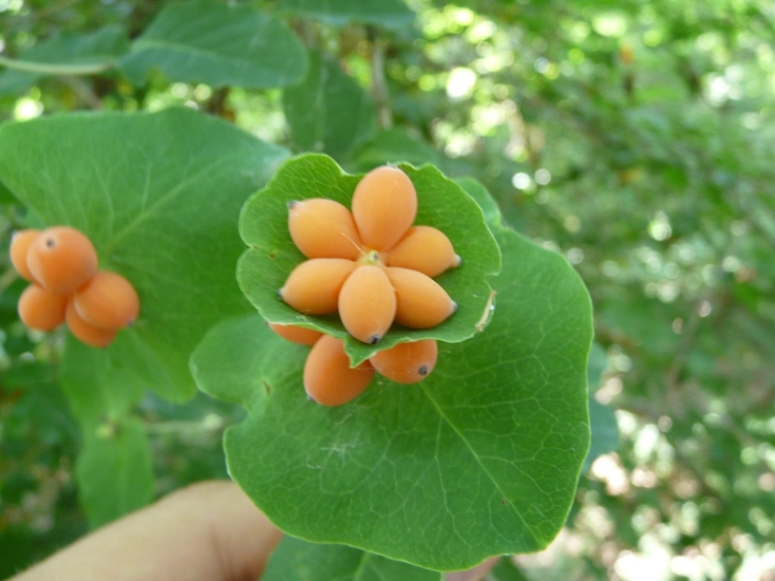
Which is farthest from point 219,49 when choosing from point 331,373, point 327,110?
point 331,373

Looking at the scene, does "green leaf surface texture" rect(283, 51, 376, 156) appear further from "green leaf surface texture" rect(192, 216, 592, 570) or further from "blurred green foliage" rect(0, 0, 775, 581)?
"green leaf surface texture" rect(192, 216, 592, 570)

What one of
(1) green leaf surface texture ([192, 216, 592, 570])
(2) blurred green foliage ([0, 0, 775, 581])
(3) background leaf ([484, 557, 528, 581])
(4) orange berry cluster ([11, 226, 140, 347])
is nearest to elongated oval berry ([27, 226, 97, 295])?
(4) orange berry cluster ([11, 226, 140, 347])

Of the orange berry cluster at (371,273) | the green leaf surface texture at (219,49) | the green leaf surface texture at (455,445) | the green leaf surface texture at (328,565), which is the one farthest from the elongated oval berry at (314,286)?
the green leaf surface texture at (219,49)

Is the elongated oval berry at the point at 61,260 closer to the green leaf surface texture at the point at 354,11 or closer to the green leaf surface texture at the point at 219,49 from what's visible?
the green leaf surface texture at the point at 219,49

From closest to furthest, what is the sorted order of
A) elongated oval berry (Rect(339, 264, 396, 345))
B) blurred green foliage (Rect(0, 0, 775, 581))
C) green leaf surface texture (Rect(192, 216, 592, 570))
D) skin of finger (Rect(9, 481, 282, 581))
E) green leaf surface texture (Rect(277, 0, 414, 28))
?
1. elongated oval berry (Rect(339, 264, 396, 345))
2. green leaf surface texture (Rect(192, 216, 592, 570))
3. skin of finger (Rect(9, 481, 282, 581))
4. green leaf surface texture (Rect(277, 0, 414, 28))
5. blurred green foliage (Rect(0, 0, 775, 581))

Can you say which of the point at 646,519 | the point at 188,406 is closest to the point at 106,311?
the point at 188,406

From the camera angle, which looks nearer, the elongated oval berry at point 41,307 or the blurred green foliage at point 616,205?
the elongated oval berry at point 41,307

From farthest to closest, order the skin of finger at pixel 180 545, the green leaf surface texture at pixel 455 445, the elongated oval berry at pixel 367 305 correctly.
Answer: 1. the skin of finger at pixel 180 545
2. the green leaf surface texture at pixel 455 445
3. the elongated oval berry at pixel 367 305

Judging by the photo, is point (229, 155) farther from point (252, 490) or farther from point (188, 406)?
point (188, 406)
